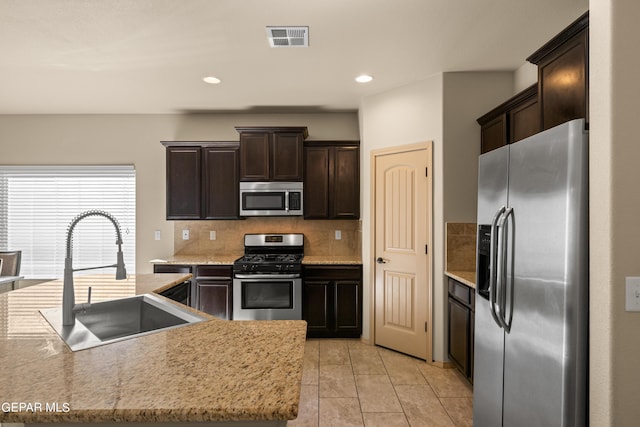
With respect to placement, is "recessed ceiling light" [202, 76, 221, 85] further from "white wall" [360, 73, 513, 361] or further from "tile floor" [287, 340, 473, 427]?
"tile floor" [287, 340, 473, 427]

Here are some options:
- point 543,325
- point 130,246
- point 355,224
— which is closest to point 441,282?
point 355,224

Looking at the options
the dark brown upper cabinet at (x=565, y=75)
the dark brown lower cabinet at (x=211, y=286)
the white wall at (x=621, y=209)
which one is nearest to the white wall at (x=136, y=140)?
the dark brown lower cabinet at (x=211, y=286)

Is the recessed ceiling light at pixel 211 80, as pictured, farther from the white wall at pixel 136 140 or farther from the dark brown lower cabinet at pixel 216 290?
the dark brown lower cabinet at pixel 216 290

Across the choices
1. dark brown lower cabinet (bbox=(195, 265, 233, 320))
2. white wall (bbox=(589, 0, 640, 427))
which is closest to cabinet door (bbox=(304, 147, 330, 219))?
dark brown lower cabinet (bbox=(195, 265, 233, 320))

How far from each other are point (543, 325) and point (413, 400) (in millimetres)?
1493

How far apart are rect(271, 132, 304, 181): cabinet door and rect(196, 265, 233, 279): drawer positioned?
3.77 feet

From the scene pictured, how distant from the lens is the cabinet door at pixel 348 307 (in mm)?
3887

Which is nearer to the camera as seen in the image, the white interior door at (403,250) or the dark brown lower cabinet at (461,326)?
the dark brown lower cabinet at (461,326)

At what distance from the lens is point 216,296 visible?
12.8 feet

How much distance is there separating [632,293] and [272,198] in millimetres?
3370

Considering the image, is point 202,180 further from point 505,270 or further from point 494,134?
point 505,270

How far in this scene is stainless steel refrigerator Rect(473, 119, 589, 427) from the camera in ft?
4.44

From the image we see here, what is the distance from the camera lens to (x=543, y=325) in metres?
1.47

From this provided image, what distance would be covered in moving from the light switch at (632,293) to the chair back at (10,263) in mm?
5352
